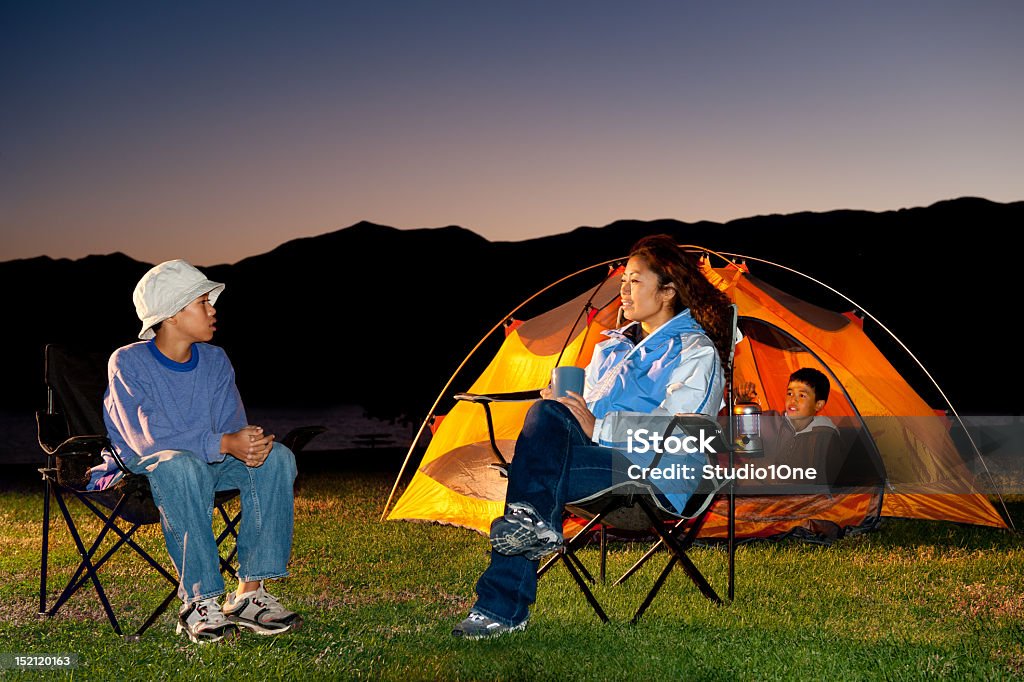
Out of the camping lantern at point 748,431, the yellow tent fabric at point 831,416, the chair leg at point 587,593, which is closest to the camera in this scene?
the chair leg at point 587,593

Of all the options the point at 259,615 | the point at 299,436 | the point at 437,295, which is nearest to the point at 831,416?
the point at 299,436

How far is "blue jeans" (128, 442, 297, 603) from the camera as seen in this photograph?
293 cm

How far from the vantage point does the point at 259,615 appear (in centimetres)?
307

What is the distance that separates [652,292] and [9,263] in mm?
57884

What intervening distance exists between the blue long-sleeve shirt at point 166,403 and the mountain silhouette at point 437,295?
2216 cm

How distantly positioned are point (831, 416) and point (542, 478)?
3.41 meters

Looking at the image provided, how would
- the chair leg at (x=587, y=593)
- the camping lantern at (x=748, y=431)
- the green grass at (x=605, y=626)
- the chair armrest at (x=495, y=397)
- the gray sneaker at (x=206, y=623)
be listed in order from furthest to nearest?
the camping lantern at (x=748, y=431) → the chair armrest at (x=495, y=397) → the chair leg at (x=587, y=593) → the gray sneaker at (x=206, y=623) → the green grass at (x=605, y=626)

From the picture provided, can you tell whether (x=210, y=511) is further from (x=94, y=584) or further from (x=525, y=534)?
(x=525, y=534)

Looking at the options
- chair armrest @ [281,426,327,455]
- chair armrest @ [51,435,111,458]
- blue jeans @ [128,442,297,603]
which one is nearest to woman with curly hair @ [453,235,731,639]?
blue jeans @ [128,442,297,603]

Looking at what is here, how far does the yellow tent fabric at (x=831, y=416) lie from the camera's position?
17.4ft

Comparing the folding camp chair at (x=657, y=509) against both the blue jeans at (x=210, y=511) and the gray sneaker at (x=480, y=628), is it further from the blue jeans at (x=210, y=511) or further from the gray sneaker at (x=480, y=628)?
the blue jeans at (x=210, y=511)

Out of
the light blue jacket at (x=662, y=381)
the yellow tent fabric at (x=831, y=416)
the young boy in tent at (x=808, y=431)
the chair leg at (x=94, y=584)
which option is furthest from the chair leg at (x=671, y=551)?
the young boy in tent at (x=808, y=431)

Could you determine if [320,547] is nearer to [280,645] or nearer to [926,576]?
[280,645]

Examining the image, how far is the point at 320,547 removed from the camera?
15.9 feet
